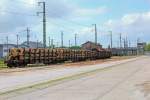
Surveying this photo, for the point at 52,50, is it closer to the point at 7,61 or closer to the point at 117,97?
the point at 7,61

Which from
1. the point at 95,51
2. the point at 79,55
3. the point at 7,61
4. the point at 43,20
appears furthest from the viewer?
the point at 95,51

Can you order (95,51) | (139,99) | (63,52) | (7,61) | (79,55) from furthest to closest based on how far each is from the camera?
1. (95,51)
2. (79,55)
3. (63,52)
4. (7,61)
5. (139,99)

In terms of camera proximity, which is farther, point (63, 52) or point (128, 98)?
point (63, 52)

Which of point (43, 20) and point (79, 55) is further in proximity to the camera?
point (79, 55)

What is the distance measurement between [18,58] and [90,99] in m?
44.0

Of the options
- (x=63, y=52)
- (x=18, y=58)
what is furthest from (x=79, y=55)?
(x=18, y=58)

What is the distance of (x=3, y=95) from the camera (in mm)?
18984

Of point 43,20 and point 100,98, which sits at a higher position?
point 43,20

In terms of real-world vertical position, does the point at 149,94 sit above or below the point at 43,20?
below

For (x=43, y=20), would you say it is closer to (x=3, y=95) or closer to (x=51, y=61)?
(x=51, y=61)

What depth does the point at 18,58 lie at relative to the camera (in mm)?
59906

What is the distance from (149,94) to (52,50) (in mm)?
55450

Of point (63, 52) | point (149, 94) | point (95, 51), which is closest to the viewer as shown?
point (149, 94)

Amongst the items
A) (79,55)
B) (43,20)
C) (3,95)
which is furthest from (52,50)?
(3,95)
